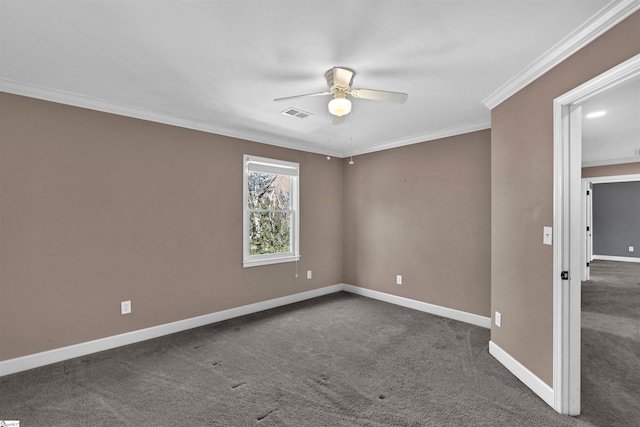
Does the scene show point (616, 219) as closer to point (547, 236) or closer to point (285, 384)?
point (547, 236)

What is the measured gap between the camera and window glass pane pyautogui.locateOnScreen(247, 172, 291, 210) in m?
4.40

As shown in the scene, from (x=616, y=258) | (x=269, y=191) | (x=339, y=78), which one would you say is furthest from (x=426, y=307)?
(x=616, y=258)

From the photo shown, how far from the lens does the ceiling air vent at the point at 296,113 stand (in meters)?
3.30

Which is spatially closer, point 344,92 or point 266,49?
point 266,49

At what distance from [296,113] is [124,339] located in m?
3.02

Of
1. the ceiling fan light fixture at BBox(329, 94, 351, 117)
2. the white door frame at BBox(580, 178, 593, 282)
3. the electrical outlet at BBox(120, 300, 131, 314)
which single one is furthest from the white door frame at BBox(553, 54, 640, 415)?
the white door frame at BBox(580, 178, 593, 282)

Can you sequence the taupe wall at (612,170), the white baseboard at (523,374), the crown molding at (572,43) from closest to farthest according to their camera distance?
the crown molding at (572,43) < the white baseboard at (523,374) < the taupe wall at (612,170)

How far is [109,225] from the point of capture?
3.12 m

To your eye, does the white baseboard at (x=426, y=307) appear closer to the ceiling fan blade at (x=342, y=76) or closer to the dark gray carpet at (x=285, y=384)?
the dark gray carpet at (x=285, y=384)

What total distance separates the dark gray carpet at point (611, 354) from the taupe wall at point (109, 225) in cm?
360

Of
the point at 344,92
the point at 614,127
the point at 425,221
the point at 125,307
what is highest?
the point at 614,127

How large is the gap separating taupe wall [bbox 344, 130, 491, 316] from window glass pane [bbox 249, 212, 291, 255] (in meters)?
1.24

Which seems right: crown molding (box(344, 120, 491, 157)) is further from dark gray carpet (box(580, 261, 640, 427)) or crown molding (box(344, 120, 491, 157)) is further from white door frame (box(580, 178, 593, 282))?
white door frame (box(580, 178, 593, 282))

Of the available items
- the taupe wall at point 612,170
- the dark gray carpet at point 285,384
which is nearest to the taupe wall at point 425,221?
the dark gray carpet at point 285,384
